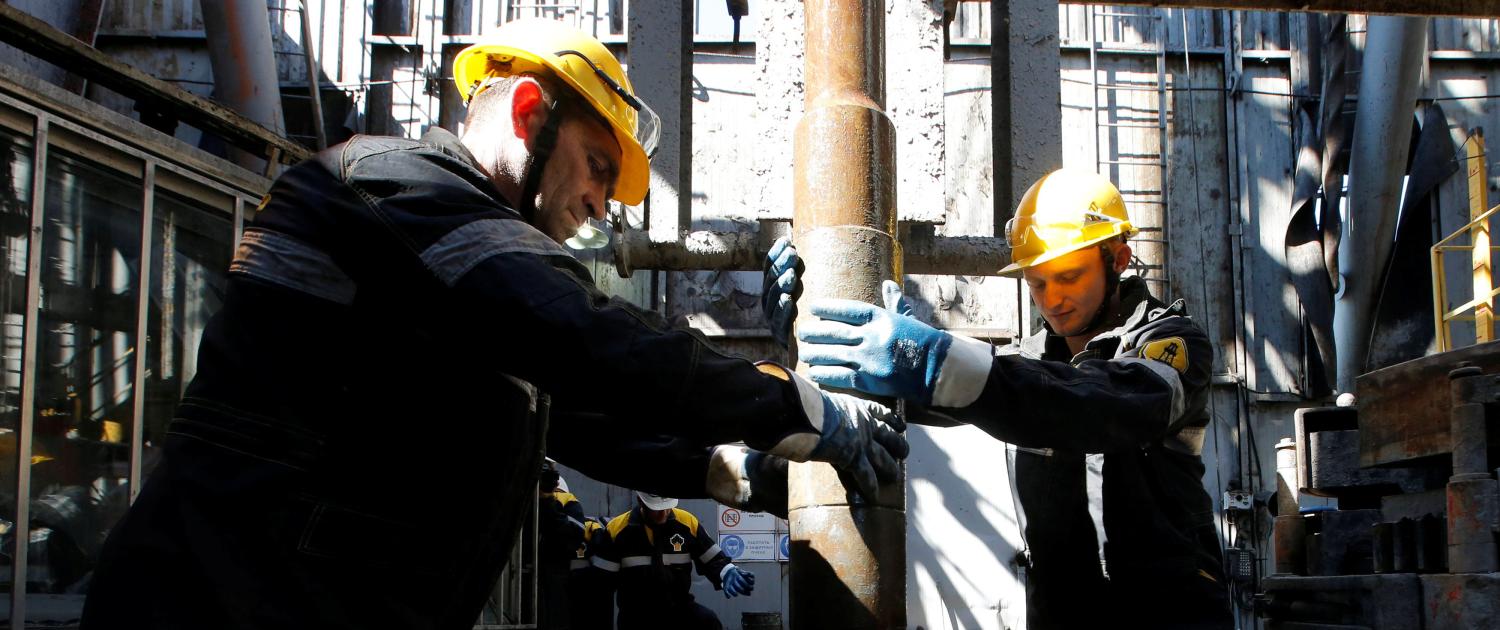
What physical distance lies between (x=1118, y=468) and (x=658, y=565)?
708 centimetres

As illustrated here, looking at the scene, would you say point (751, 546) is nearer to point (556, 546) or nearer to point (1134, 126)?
point (556, 546)

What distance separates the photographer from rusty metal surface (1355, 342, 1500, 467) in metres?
3.34

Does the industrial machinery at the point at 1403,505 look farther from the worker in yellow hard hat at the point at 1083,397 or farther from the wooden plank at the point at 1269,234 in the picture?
the wooden plank at the point at 1269,234

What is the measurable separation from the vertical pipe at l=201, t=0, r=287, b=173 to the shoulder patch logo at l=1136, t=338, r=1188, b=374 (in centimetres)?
687

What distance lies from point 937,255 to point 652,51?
129cm

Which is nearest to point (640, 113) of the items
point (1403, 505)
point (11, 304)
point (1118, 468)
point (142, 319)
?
point (1118, 468)

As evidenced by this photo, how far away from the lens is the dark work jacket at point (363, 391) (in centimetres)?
211

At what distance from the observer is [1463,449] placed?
3105 millimetres

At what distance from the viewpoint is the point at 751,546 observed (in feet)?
40.6

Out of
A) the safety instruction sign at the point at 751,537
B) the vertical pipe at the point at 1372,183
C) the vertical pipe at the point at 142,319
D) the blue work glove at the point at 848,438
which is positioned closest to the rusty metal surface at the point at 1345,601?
the blue work glove at the point at 848,438

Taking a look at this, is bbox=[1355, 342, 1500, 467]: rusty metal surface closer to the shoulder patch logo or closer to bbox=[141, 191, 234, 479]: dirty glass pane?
the shoulder patch logo

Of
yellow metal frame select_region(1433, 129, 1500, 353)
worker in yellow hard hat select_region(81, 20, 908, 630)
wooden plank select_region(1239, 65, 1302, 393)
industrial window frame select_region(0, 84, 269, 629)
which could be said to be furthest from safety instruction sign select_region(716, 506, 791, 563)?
worker in yellow hard hat select_region(81, 20, 908, 630)

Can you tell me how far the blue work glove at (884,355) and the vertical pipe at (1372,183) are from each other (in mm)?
9938

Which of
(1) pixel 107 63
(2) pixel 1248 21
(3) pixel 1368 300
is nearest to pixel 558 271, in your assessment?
(1) pixel 107 63
